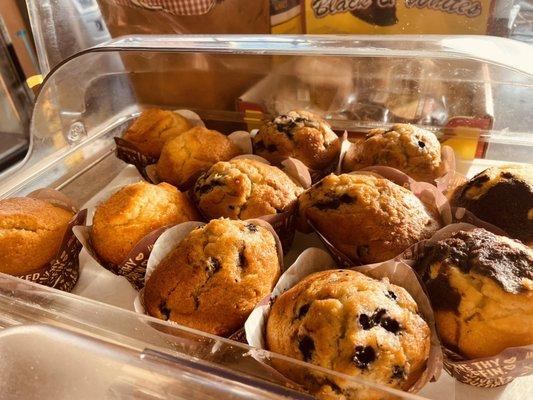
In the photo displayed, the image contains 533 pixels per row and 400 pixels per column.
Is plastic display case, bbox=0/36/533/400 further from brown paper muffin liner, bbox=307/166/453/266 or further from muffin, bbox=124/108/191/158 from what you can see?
brown paper muffin liner, bbox=307/166/453/266

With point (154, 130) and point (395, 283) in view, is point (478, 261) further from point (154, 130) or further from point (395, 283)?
point (154, 130)

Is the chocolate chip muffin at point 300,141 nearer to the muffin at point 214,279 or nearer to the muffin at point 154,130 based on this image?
the muffin at point 154,130

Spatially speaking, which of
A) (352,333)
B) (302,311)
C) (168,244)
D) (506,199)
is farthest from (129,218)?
(506,199)

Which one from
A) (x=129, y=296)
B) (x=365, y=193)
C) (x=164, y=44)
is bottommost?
(x=129, y=296)

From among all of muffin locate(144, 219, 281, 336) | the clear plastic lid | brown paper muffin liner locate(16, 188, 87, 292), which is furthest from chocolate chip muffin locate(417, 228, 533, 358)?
brown paper muffin liner locate(16, 188, 87, 292)

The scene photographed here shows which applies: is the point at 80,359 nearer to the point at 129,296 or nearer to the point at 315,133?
the point at 129,296

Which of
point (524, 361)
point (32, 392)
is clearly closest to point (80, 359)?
point (32, 392)

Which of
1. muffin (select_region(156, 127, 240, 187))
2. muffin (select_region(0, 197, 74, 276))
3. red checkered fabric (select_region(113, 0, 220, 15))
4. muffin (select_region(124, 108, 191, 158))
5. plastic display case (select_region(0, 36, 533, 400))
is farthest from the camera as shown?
red checkered fabric (select_region(113, 0, 220, 15))
